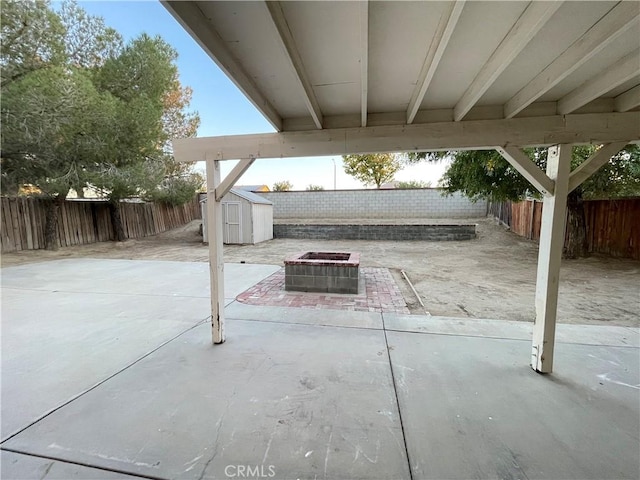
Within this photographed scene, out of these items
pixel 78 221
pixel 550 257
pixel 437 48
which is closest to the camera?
pixel 437 48

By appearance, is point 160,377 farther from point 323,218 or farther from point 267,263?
point 323,218

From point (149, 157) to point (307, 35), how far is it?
35.1 ft

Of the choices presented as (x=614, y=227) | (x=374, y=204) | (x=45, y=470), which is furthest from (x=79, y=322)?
(x=374, y=204)

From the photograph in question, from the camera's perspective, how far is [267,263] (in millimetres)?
7457

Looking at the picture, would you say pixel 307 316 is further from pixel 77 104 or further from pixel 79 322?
pixel 77 104

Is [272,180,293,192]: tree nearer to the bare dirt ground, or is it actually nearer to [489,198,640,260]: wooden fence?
the bare dirt ground

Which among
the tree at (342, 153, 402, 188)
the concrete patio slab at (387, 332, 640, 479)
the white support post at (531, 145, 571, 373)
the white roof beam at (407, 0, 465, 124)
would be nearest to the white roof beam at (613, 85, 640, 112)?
the white support post at (531, 145, 571, 373)

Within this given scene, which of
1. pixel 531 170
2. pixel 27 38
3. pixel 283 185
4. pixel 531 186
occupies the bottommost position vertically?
pixel 531 170

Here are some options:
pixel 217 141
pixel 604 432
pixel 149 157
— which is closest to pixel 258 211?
pixel 149 157

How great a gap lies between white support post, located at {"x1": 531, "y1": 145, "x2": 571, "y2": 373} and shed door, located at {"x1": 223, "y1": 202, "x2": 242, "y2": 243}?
396 inches

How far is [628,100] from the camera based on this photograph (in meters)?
2.01

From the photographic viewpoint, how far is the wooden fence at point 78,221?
8.35m

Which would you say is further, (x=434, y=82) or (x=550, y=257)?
(x=550, y=257)

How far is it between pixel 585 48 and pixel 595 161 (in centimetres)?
102
